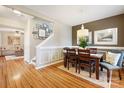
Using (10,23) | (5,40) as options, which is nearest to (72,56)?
(10,23)

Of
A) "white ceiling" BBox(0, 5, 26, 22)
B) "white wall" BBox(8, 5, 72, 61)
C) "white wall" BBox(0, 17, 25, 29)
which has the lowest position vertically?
"white wall" BBox(8, 5, 72, 61)

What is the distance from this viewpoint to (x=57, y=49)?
5145 millimetres

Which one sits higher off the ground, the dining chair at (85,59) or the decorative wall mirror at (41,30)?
the decorative wall mirror at (41,30)

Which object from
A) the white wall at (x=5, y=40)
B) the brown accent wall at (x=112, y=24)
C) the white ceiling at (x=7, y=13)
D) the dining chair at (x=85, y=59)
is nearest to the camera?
the dining chair at (x=85, y=59)

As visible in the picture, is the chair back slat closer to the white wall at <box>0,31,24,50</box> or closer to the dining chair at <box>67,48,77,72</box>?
the dining chair at <box>67,48,77,72</box>

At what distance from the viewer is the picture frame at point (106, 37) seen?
163 inches

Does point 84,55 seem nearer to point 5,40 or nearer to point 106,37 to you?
point 106,37

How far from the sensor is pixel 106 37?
443 cm

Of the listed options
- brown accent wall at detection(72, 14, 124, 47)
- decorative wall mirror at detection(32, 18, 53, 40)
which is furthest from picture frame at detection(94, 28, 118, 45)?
decorative wall mirror at detection(32, 18, 53, 40)

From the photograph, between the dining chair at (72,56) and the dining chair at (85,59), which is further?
the dining chair at (72,56)

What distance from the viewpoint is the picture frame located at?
4.15m

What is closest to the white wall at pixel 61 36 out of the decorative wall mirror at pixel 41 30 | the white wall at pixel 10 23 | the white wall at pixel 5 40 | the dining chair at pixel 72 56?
the decorative wall mirror at pixel 41 30

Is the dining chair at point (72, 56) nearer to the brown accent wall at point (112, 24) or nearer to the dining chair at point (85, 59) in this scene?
the dining chair at point (85, 59)
